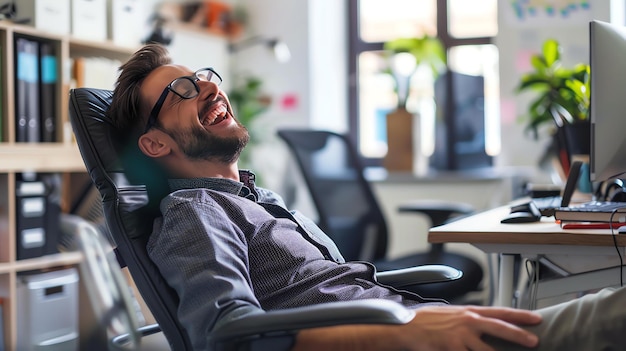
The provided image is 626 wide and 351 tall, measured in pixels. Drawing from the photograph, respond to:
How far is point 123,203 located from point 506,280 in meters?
0.90

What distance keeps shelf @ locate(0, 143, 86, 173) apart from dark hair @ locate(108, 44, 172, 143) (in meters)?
0.97

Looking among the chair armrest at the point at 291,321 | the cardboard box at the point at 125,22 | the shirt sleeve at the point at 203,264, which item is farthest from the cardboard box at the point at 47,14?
the chair armrest at the point at 291,321

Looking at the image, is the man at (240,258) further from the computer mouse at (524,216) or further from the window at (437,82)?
the window at (437,82)

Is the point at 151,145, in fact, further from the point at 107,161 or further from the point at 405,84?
the point at 405,84

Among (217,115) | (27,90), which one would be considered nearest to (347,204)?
(27,90)

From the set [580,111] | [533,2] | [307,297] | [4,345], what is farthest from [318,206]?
[533,2]

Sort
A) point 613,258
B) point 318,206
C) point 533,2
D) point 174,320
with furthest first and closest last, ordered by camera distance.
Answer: point 533,2
point 318,206
point 613,258
point 174,320

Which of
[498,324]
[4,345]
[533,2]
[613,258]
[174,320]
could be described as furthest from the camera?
[533,2]

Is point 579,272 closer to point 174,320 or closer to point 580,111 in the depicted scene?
point 174,320

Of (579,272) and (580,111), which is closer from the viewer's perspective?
(579,272)

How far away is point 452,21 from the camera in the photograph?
4477mm

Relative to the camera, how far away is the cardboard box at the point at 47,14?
271 cm

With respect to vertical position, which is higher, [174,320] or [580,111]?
[580,111]

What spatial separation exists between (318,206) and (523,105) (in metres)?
1.66
